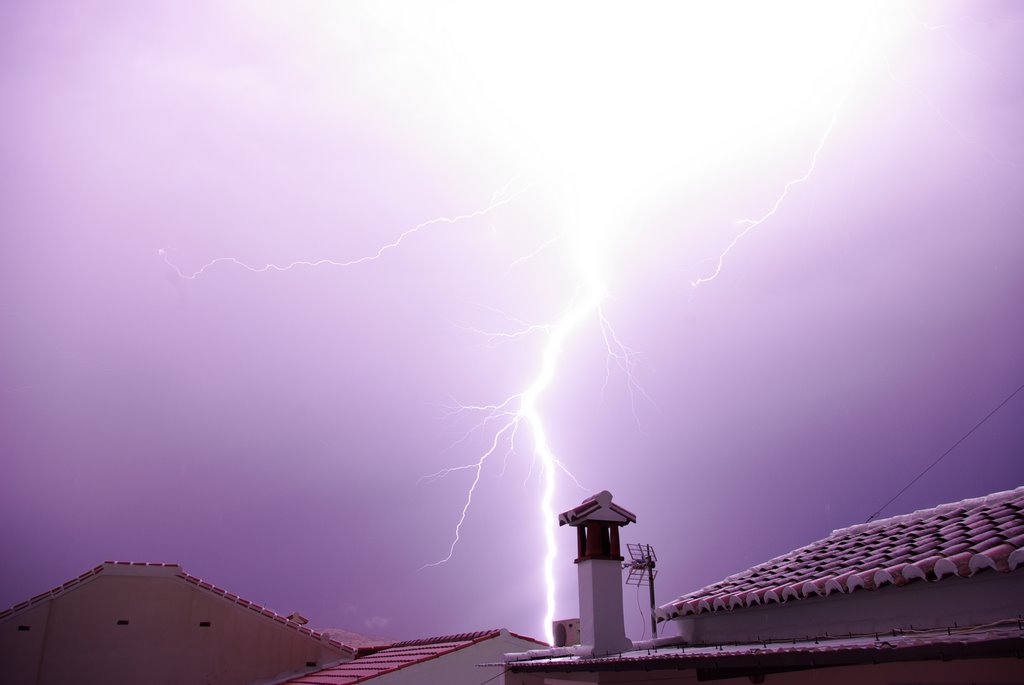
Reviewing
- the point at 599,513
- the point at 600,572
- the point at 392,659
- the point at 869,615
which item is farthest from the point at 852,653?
the point at 392,659

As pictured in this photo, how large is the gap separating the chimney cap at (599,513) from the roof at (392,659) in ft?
12.7

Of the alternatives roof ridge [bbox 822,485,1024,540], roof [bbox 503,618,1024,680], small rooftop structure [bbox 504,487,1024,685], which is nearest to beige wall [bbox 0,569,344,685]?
small rooftop structure [bbox 504,487,1024,685]

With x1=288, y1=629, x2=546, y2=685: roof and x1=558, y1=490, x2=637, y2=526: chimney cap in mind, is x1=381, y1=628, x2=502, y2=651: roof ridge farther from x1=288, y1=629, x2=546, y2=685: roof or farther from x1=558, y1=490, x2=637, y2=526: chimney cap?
x1=558, y1=490, x2=637, y2=526: chimney cap

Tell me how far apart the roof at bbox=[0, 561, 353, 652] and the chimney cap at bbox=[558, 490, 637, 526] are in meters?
7.90

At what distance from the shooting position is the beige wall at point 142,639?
38.9 feet

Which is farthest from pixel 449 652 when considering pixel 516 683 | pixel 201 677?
pixel 201 677

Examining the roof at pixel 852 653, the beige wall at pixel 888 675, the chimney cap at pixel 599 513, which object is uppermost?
the chimney cap at pixel 599 513

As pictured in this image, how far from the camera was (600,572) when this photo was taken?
8039mm

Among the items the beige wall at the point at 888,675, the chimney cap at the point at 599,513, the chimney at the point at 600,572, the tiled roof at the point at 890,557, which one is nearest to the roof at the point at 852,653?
the beige wall at the point at 888,675

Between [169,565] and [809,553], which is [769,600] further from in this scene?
[169,565]

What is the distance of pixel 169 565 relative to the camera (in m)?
13.2

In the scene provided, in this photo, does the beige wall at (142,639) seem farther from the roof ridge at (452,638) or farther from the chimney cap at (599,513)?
the chimney cap at (599,513)

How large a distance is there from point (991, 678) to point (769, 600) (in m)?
2.39

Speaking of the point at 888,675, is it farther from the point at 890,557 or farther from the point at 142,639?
the point at 142,639
